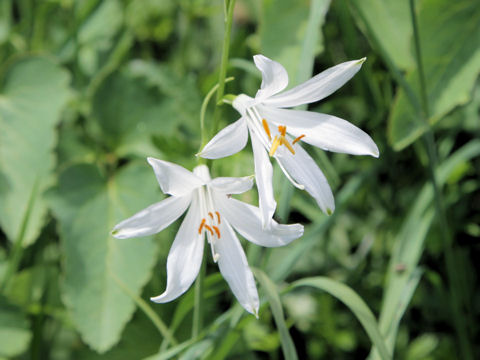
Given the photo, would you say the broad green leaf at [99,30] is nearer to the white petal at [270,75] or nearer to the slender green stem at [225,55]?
the slender green stem at [225,55]

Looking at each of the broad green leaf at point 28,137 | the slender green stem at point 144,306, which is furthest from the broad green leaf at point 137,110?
the slender green stem at point 144,306

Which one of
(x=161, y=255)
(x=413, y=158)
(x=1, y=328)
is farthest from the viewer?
(x=413, y=158)

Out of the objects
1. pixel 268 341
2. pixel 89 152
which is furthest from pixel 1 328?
pixel 268 341

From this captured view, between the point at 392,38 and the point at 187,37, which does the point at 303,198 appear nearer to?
the point at 392,38

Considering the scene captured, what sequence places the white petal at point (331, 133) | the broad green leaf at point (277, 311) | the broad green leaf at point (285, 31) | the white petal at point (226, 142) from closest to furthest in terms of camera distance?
1. the white petal at point (226, 142)
2. the white petal at point (331, 133)
3. the broad green leaf at point (277, 311)
4. the broad green leaf at point (285, 31)

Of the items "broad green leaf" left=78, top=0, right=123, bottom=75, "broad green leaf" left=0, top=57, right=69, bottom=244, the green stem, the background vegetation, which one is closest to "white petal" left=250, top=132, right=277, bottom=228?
the background vegetation
